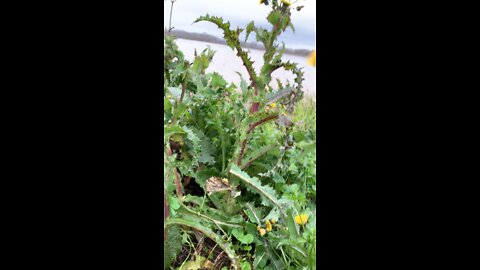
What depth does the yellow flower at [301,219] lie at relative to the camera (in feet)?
3.48

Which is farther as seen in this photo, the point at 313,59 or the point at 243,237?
the point at 243,237

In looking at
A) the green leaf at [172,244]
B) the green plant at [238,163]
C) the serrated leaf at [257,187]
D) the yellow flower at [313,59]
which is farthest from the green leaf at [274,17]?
the green leaf at [172,244]

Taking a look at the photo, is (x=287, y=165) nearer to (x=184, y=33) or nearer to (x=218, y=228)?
(x=218, y=228)

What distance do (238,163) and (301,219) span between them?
25 centimetres

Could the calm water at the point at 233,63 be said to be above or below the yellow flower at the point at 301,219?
above

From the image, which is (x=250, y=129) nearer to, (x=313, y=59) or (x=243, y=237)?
A: (x=243, y=237)

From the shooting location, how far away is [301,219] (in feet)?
3.50

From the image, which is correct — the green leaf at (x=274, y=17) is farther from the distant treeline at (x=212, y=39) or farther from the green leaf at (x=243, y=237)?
the green leaf at (x=243, y=237)

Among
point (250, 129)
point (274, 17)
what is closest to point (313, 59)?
point (274, 17)

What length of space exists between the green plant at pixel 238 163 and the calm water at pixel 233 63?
0.02 m

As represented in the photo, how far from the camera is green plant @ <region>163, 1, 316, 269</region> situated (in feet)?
3.33

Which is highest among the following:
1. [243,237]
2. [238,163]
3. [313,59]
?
[313,59]

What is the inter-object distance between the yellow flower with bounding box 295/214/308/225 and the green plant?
0.01 meters
